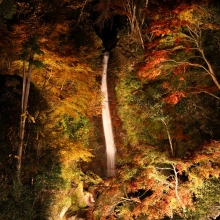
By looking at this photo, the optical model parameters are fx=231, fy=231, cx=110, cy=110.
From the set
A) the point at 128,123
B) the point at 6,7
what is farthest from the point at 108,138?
the point at 6,7

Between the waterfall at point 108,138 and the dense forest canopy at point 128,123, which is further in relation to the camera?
the waterfall at point 108,138

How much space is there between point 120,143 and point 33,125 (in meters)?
6.07

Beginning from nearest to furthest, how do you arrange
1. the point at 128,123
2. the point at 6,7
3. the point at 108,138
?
the point at 6,7 < the point at 128,123 < the point at 108,138

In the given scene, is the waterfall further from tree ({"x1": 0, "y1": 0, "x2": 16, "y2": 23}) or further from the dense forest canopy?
tree ({"x1": 0, "y1": 0, "x2": 16, "y2": 23})

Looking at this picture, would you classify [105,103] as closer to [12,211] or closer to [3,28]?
[3,28]

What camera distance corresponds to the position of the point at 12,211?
666 cm

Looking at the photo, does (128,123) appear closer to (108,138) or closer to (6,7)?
(108,138)

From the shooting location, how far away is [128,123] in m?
12.1

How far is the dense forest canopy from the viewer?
696 cm

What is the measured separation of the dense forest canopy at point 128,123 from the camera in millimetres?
6961

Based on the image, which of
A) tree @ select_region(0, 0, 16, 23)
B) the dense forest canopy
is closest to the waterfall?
the dense forest canopy

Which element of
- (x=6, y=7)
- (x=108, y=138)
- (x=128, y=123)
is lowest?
(x=108, y=138)

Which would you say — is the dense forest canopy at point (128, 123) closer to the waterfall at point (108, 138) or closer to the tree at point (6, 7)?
the tree at point (6, 7)

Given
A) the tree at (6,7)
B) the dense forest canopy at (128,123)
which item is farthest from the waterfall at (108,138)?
the tree at (6,7)
